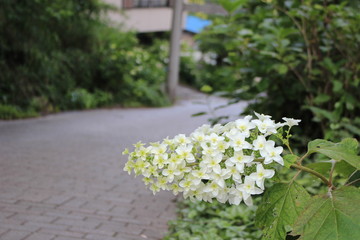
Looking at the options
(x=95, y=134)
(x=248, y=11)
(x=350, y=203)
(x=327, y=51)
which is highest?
(x=248, y=11)

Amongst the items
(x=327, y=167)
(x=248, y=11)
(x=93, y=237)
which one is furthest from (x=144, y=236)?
(x=248, y=11)

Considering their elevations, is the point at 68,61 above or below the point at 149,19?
below

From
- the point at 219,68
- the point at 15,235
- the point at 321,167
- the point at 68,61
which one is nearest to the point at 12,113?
the point at 68,61

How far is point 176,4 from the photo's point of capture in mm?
15094

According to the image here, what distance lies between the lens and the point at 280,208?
2.02 m

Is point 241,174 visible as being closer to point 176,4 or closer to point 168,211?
point 168,211

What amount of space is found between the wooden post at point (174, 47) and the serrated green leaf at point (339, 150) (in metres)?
13.3

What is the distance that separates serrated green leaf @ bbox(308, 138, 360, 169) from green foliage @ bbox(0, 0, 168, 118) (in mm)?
8707

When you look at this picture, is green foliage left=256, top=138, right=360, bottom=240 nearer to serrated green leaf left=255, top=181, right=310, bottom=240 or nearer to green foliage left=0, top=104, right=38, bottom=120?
serrated green leaf left=255, top=181, right=310, bottom=240

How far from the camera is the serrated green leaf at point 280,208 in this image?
6.56 feet

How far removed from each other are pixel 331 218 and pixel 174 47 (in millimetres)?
14217

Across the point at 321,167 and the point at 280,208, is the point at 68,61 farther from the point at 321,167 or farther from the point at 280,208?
the point at 280,208

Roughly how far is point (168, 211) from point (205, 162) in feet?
8.87

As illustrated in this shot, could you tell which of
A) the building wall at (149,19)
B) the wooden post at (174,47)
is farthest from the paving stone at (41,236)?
the building wall at (149,19)
